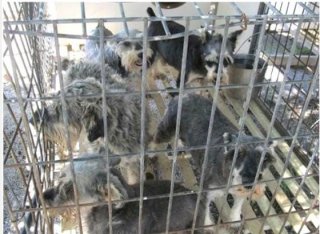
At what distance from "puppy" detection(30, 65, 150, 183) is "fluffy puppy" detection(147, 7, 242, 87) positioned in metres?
1.10

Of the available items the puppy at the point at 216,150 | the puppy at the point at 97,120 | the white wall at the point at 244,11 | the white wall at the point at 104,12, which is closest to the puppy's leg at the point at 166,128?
the puppy at the point at 216,150

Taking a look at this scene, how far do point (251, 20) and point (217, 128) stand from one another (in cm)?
141

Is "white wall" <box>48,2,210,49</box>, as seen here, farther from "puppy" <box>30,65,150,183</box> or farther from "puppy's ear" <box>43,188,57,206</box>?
"puppy's ear" <box>43,188,57,206</box>

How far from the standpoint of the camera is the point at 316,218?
10.3 ft

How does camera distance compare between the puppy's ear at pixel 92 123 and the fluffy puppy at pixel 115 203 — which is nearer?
the fluffy puppy at pixel 115 203

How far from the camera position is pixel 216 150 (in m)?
3.06

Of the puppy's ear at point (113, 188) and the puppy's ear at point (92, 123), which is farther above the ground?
the puppy's ear at point (92, 123)

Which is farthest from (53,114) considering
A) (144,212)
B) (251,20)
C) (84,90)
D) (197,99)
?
(251,20)

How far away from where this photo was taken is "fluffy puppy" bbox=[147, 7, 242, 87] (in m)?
4.17

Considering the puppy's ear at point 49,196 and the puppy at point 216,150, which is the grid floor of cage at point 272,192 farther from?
the puppy's ear at point 49,196

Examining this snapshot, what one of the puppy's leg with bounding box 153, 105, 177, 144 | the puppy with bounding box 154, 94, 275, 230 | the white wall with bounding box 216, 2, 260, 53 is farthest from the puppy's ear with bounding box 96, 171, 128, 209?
the white wall with bounding box 216, 2, 260, 53

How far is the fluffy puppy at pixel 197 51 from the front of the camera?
417 cm

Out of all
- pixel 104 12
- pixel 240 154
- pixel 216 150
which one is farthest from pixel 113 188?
pixel 104 12

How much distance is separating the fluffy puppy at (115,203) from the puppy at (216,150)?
0.32m
